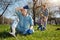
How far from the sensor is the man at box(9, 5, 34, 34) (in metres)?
8.66

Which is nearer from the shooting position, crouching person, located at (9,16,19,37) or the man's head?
crouching person, located at (9,16,19,37)

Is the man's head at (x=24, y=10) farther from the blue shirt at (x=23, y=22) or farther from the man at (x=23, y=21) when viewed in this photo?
the blue shirt at (x=23, y=22)

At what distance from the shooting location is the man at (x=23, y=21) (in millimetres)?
8664

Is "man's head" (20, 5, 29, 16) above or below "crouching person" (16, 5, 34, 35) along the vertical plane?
above

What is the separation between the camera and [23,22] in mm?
8922

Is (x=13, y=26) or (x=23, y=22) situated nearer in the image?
(x=13, y=26)

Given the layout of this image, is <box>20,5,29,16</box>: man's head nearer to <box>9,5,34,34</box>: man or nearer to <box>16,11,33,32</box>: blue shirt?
<box>9,5,34,34</box>: man

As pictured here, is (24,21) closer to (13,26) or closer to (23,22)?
(23,22)

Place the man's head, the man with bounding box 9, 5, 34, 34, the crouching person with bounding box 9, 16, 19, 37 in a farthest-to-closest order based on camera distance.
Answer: the man's head < the man with bounding box 9, 5, 34, 34 < the crouching person with bounding box 9, 16, 19, 37

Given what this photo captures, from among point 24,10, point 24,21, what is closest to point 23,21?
point 24,21

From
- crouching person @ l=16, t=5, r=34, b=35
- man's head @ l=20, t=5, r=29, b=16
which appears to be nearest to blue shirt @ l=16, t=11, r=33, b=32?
crouching person @ l=16, t=5, r=34, b=35

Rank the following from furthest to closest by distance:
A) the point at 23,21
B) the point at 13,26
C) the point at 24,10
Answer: the point at 23,21, the point at 24,10, the point at 13,26

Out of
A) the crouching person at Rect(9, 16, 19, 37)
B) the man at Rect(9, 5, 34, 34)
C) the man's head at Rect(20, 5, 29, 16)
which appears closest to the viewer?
the crouching person at Rect(9, 16, 19, 37)

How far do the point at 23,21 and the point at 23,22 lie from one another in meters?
0.05
